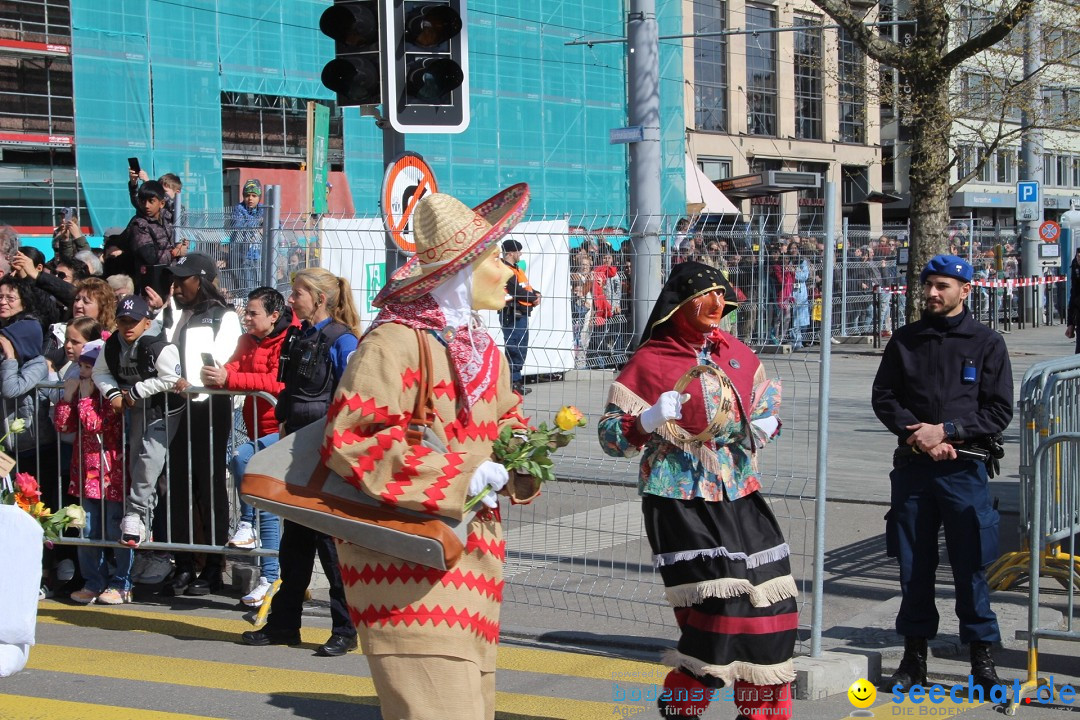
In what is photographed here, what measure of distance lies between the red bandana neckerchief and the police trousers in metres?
2.52

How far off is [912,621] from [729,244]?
6.74ft

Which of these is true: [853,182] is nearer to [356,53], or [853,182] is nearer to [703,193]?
[703,193]

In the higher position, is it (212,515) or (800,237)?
(800,237)

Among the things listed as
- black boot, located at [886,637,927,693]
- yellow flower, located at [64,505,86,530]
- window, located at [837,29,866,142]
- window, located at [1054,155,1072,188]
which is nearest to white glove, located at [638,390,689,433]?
black boot, located at [886,637,927,693]

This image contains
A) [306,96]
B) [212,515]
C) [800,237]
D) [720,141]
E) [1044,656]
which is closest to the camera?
[1044,656]

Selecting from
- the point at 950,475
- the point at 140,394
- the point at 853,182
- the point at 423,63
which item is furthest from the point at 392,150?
the point at 853,182

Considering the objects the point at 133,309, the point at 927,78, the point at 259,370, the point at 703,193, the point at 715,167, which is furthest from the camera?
the point at 715,167

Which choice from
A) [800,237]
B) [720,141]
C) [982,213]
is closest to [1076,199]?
[982,213]

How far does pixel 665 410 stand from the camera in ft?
14.1

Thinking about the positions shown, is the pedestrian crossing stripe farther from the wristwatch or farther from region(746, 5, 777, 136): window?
region(746, 5, 777, 136): window

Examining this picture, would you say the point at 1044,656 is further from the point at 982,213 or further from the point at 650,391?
the point at 982,213

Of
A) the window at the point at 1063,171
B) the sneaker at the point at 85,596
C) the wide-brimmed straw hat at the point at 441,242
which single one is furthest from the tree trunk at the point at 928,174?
the window at the point at 1063,171

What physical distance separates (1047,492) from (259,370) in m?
4.27

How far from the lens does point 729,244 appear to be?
20.7ft
